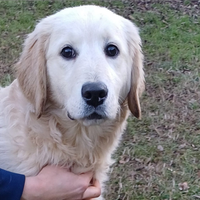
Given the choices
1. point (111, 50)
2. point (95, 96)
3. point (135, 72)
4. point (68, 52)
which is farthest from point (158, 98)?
point (95, 96)

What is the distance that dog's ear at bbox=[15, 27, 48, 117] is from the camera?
306 centimetres

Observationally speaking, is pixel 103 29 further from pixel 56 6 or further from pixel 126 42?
pixel 56 6

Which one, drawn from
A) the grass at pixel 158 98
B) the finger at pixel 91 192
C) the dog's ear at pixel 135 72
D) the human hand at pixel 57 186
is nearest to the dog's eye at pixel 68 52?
the dog's ear at pixel 135 72

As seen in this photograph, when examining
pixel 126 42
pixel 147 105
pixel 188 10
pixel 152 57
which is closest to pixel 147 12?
pixel 188 10

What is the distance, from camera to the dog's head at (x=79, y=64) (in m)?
2.79

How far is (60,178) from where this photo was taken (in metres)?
3.06

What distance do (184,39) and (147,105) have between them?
7.23ft

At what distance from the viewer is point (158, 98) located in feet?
18.2

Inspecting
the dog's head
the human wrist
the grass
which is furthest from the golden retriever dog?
the grass

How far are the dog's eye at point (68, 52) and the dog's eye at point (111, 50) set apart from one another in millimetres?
255

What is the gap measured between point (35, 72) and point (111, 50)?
0.60 meters

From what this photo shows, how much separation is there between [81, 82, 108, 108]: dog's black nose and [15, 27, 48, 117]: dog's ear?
1.59 ft

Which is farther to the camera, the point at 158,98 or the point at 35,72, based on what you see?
the point at 158,98

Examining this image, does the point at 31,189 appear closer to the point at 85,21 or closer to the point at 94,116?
the point at 94,116
